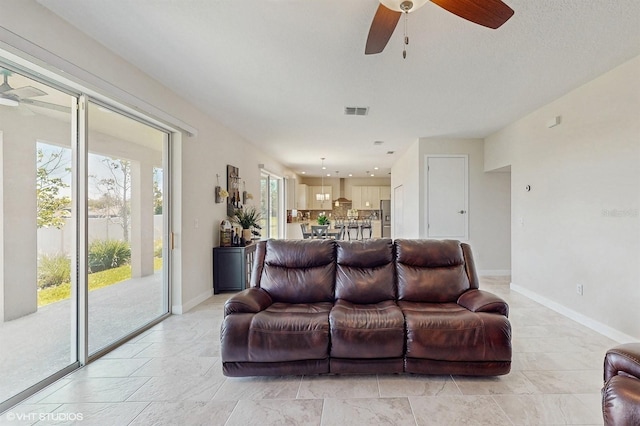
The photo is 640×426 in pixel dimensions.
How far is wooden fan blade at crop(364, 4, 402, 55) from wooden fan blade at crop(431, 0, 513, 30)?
24 centimetres

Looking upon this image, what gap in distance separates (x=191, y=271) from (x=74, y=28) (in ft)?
8.91

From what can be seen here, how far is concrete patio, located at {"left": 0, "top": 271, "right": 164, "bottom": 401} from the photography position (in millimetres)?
2018

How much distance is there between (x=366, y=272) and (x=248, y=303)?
1.10 meters

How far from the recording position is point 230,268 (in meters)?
4.54

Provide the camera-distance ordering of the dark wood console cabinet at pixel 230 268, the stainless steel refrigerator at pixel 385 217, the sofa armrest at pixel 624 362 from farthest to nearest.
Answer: the stainless steel refrigerator at pixel 385 217 → the dark wood console cabinet at pixel 230 268 → the sofa armrest at pixel 624 362

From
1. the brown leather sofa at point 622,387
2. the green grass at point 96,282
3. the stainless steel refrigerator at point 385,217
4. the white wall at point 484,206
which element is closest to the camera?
the brown leather sofa at point 622,387

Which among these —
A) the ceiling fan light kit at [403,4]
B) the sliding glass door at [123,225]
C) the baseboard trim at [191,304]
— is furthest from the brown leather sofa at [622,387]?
the baseboard trim at [191,304]

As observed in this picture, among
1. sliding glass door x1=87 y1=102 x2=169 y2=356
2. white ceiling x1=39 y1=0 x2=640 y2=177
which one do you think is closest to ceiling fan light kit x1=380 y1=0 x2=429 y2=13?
white ceiling x1=39 y1=0 x2=640 y2=177

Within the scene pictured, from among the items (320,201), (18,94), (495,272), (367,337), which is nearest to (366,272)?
(367,337)

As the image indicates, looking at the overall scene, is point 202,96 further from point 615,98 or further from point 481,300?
point 615,98

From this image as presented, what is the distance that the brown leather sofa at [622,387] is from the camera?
116 cm

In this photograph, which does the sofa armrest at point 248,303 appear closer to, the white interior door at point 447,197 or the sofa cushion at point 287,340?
the sofa cushion at point 287,340

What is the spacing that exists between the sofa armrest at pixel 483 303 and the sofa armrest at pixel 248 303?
164 centimetres

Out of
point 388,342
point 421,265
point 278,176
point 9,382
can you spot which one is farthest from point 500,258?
point 9,382
